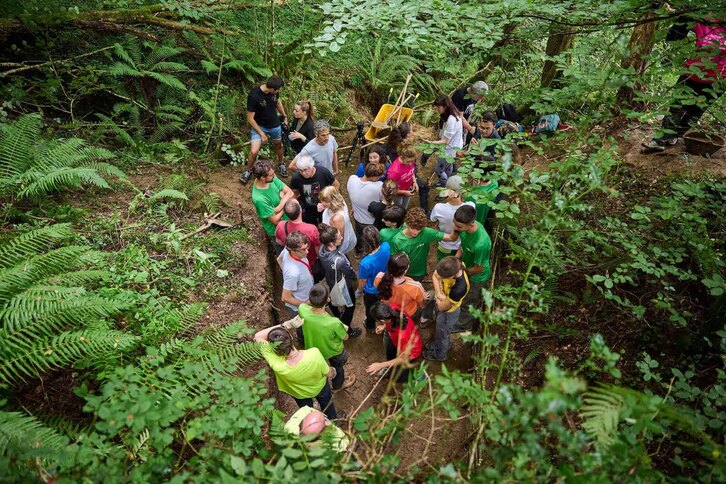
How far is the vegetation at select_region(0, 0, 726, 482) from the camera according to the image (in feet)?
7.89

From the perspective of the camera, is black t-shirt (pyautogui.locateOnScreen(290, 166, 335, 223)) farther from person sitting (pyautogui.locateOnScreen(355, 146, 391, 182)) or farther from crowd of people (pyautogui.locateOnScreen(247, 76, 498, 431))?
person sitting (pyautogui.locateOnScreen(355, 146, 391, 182))

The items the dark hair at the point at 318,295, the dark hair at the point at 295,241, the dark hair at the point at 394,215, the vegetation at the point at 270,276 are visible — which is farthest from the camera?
the dark hair at the point at 394,215

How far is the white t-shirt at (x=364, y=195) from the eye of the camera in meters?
6.21

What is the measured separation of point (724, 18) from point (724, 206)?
182cm

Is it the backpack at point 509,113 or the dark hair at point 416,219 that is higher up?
the backpack at point 509,113

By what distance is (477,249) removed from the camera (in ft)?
16.6

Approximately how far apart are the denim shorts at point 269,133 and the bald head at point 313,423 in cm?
589

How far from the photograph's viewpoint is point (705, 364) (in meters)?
4.07

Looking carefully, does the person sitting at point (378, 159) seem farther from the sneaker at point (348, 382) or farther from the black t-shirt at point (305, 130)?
Result: the sneaker at point (348, 382)

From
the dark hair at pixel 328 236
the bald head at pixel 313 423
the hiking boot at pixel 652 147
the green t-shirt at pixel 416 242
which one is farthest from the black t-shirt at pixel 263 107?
the hiking boot at pixel 652 147

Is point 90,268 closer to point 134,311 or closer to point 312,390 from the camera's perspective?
point 134,311

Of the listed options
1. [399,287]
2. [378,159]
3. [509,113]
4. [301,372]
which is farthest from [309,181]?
[509,113]

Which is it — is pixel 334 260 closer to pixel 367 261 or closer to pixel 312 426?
pixel 367 261

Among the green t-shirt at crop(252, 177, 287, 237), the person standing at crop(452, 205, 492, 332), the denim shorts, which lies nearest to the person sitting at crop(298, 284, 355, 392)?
the person standing at crop(452, 205, 492, 332)
